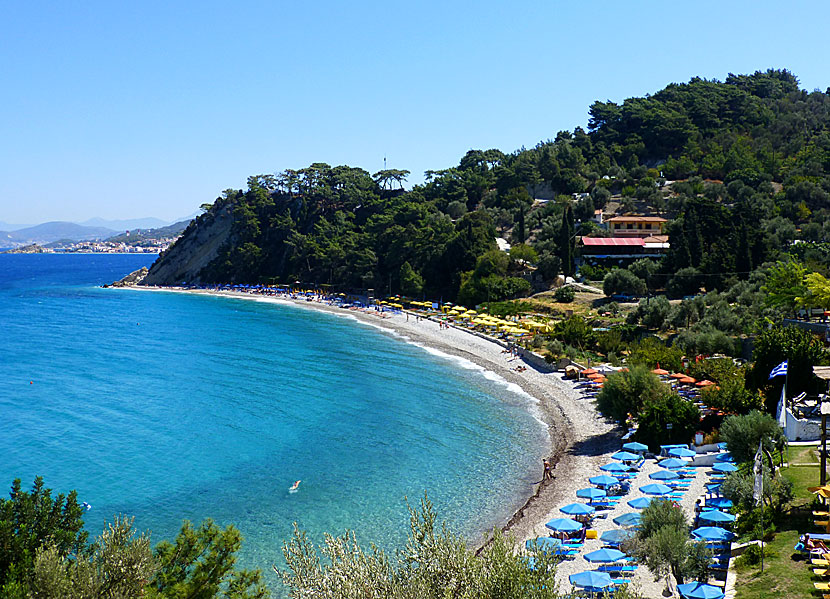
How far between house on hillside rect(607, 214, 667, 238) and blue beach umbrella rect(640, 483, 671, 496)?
63407 mm

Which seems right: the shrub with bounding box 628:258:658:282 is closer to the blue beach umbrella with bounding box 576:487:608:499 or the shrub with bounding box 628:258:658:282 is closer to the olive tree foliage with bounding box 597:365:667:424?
the olive tree foliage with bounding box 597:365:667:424

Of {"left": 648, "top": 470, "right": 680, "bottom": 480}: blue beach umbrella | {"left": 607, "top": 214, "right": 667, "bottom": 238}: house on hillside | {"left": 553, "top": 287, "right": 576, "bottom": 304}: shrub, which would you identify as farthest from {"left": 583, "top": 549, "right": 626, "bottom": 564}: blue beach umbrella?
{"left": 607, "top": 214, "right": 667, "bottom": 238}: house on hillside

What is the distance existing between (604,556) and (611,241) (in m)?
63.9

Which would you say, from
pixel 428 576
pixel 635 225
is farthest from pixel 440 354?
pixel 428 576

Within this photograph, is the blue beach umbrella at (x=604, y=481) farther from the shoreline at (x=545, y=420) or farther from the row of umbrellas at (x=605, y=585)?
the row of umbrellas at (x=605, y=585)

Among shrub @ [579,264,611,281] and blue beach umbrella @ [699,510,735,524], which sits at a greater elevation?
shrub @ [579,264,611,281]

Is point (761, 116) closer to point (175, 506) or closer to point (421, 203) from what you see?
point (421, 203)

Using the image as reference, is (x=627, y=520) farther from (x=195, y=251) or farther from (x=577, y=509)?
(x=195, y=251)

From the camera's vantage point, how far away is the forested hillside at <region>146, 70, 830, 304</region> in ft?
238

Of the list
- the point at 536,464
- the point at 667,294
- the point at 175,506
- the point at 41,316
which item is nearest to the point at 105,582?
the point at 175,506

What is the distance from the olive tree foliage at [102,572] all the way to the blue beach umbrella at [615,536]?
597 inches

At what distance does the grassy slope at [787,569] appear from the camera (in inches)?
639

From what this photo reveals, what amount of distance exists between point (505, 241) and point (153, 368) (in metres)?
55.5

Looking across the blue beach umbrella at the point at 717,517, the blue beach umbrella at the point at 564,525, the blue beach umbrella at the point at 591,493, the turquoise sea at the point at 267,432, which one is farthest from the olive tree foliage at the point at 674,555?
the turquoise sea at the point at 267,432
